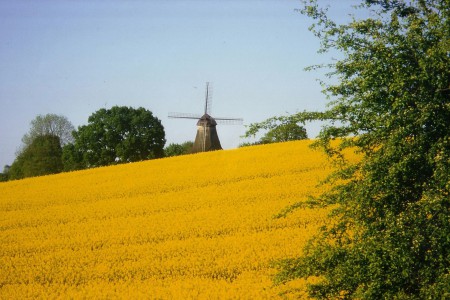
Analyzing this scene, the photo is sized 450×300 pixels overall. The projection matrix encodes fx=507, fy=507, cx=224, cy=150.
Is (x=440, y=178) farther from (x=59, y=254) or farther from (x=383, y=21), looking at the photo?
(x=59, y=254)

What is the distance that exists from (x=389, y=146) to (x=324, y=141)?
1769 mm

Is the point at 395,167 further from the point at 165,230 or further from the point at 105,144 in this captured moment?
the point at 105,144

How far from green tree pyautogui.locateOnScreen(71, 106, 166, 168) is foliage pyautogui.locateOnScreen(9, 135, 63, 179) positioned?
5991 millimetres

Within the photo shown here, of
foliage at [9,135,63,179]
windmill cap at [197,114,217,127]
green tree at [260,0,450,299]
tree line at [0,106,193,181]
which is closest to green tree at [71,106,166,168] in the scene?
tree line at [0,106,193,181]

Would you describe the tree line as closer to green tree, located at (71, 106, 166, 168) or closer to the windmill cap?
green tree, located at (71, 106, 166, 168)

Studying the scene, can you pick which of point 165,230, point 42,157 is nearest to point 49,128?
point 42,157

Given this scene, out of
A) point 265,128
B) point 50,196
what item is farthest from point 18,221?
point 265,128

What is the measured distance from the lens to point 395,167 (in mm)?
8945

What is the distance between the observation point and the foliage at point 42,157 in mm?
70688

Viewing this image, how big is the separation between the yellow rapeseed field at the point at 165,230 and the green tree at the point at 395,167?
1.58 meters

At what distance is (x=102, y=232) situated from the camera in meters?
22.3

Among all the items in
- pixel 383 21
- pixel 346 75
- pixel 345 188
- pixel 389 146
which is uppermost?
pixel 383 21

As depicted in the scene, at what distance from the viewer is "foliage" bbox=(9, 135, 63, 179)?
70.7 meters

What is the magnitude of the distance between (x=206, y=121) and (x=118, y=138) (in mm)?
13764
